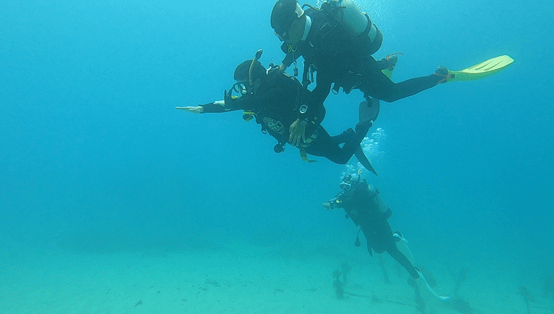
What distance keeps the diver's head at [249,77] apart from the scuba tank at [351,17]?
4.27 feet

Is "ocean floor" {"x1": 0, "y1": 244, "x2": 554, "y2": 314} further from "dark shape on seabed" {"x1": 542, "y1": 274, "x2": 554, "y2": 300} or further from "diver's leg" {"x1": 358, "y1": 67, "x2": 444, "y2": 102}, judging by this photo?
"diver's leg" {"x1": 358, "y1": 67, "x2": 444, "y2": 102}

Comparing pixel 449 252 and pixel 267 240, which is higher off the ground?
pixel 449 252

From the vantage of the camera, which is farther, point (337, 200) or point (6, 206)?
point (6, 206)

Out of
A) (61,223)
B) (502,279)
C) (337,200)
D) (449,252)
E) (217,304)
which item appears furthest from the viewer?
(61,223)

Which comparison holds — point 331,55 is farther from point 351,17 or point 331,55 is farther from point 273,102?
point 273,102

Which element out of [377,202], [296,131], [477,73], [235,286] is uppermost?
[477,73]

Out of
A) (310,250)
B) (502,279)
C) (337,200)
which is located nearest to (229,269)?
(310,250)

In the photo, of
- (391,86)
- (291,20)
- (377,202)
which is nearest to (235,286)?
(377,202)

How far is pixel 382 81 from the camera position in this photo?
4.35 m

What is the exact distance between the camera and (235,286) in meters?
13.6

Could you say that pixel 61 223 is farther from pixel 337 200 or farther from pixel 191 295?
pixel 337 200

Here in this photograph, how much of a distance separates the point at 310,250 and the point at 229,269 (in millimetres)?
8835

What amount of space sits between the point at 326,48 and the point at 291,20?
64cm

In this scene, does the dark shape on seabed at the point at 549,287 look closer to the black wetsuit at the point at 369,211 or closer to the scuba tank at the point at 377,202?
the black wetsuit at the point at 369,211
